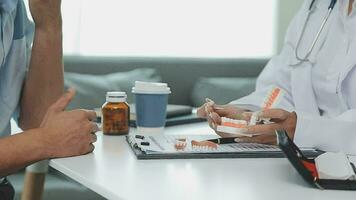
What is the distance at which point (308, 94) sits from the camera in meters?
1.65

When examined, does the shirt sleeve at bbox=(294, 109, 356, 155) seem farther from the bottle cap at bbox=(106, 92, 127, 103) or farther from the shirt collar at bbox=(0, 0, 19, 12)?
the shirt collar at bbox=(0, 0, 19, 12)

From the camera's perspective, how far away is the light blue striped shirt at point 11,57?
134 cm

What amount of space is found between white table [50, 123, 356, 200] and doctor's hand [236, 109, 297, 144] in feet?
0.34

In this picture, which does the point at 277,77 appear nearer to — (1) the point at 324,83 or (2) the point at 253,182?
(1) the point at 324,83

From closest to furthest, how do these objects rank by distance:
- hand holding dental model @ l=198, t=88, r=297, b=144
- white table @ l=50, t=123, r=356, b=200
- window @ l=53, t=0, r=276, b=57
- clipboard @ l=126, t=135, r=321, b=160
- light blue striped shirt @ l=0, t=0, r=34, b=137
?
white table @ l=50, t=123, r=356, b=200 < clipboard @ l=126, t=135, r=321, b=160 < hand holding dental model @ l=198, t=88, r=297, b=144 < light blue striped shirt @ l=0, t=0, r=34, b=137 < window @ l=53, t=0, r=276, b=57

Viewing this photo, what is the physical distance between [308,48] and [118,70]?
1354 mm

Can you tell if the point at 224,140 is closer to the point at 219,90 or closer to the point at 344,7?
the point at 344,7

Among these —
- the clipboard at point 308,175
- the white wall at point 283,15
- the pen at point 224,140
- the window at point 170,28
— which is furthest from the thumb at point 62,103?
the white wall at point 283,15

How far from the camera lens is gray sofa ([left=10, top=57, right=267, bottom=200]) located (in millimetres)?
2637

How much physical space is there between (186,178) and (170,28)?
2.28 meters

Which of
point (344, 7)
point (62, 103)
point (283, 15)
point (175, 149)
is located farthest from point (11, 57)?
point (283, 15)

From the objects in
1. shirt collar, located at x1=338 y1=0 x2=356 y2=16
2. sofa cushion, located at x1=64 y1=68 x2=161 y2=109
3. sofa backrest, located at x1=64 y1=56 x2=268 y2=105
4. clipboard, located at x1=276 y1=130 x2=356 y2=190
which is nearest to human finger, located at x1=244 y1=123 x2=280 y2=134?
clipboard, located at x1=276 y1=130 x2=356 y2=190

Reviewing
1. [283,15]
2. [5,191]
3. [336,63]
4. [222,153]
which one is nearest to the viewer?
[222,153]

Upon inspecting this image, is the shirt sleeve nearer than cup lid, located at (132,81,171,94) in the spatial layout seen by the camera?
Yes
